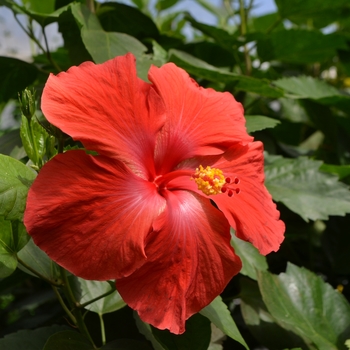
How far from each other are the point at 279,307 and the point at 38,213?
0.49m

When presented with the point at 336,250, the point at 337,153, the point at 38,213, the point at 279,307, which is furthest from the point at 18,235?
the point at 337,153

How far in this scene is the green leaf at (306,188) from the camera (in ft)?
3.14

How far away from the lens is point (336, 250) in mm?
1159

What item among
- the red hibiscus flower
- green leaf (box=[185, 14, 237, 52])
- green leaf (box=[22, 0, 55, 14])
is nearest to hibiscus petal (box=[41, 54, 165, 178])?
the red hibiscus flower

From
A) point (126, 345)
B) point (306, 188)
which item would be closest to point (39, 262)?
point (126, 345)

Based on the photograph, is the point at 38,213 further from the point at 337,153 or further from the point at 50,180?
the point at 337,153

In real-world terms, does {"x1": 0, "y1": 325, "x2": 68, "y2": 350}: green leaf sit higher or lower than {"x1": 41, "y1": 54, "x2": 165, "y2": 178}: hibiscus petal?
lower

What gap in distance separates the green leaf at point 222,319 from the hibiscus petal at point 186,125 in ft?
0.69

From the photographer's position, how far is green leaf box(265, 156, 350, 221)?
96cm

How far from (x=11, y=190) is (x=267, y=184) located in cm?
59

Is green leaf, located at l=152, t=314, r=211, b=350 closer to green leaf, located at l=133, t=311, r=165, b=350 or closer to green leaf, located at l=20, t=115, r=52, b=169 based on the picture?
green leaf, located at l=133, t=311, r=165, b=350

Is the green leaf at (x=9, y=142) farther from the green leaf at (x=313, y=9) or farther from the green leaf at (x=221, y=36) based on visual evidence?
the green leaf at (x=313, y=9)

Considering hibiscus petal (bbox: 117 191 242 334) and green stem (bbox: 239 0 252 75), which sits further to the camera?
green stem (bbox: 239 0 252 75)

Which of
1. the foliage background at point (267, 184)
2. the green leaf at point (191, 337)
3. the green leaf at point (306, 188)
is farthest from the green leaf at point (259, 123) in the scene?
the green leaf at point (191, 337)
